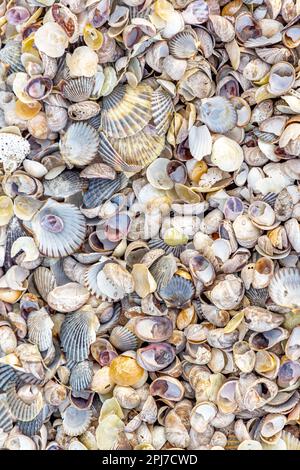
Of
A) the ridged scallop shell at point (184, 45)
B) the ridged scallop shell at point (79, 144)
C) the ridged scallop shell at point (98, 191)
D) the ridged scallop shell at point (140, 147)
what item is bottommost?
the ridged scallop shell at point (98, 191)

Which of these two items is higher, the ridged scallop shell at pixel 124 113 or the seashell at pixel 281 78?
the seashell at pixel 281 78

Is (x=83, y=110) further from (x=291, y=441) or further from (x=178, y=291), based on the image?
(x=291, y=441)

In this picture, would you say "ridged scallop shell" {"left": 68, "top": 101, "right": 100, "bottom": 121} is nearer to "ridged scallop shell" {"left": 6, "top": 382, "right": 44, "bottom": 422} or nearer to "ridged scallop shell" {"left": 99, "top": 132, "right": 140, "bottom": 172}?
"ridged scallop shell" {"left": 99, "top": 132, "right": 140, "bottom": 172}

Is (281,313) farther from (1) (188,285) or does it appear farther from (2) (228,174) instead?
(2) (228,174)

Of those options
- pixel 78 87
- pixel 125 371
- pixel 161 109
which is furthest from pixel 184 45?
pixel 125 371

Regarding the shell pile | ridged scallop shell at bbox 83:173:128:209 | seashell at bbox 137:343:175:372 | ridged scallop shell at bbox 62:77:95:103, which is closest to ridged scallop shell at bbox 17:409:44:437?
the shell pile

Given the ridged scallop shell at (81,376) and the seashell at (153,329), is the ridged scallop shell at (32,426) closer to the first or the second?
the ridged scallop shell at (81,376)

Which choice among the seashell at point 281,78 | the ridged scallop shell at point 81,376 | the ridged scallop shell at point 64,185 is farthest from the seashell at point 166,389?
the seashell at point 281,78
